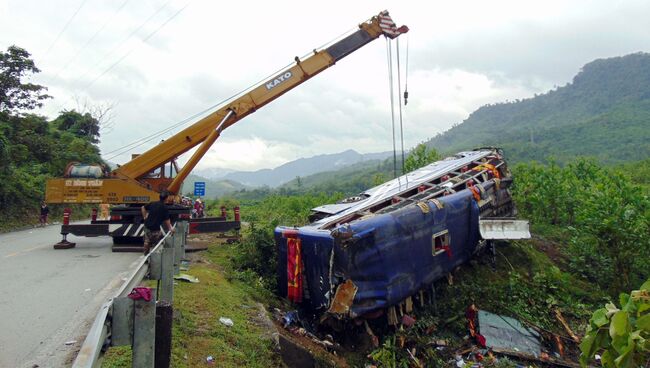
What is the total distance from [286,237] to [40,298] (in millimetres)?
3630

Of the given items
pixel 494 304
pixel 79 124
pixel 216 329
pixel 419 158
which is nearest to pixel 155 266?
pixel 216 329

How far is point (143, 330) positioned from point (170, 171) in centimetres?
909

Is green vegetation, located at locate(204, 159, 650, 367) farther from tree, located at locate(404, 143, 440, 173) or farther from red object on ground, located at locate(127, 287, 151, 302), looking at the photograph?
tree, located at locate(404, 143, 440, 173)

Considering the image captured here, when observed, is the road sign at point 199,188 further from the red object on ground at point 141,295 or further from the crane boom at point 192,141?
the red object on ground at point 141,295

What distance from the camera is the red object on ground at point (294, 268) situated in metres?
6.94

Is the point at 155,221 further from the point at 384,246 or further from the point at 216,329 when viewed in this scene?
the point at 384,246

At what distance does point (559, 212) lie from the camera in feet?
50.2

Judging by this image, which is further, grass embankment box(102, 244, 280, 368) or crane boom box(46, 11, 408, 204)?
crane boom box(46, 11, 408, 204)

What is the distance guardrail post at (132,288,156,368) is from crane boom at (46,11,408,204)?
8.17 meters

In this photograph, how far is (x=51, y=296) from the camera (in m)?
5.72

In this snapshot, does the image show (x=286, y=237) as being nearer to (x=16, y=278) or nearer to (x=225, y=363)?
(x=225, y=363)

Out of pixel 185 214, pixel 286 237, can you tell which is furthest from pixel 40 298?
pixel 185 214

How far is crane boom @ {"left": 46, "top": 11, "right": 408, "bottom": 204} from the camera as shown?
9.79 metres

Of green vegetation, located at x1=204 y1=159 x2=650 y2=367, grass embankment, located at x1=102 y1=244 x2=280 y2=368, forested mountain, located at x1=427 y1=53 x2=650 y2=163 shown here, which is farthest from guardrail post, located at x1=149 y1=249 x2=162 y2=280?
forested mountain, located at x1=427 y1=53 x2=650 y2=163
